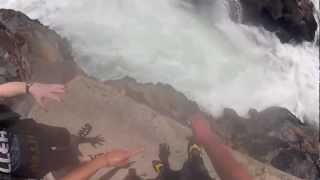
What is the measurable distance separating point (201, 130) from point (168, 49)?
0.81 meters

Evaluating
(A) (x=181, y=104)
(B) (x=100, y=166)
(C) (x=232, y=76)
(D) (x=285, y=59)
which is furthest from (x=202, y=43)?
(B) (x=100, y=166)

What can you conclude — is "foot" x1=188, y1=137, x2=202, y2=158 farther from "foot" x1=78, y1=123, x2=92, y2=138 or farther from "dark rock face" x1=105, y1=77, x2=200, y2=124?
"foot" x1=78, y1=123, x2=92, y2=138

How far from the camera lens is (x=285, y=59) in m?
6.48

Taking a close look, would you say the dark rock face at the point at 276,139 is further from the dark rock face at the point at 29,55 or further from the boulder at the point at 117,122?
the dark rock face at the point at 29,55

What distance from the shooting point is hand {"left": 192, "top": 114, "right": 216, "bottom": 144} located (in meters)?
4.76

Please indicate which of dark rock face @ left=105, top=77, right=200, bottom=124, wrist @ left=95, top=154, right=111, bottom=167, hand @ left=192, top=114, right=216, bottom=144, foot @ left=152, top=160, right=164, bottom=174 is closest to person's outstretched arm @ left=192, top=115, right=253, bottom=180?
hand @ left=192, top=114, right=216, bottom=144

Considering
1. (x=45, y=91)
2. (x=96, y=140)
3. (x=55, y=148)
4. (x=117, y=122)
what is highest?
(x=45, y=91)

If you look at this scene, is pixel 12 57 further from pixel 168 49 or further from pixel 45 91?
pixel 168 49

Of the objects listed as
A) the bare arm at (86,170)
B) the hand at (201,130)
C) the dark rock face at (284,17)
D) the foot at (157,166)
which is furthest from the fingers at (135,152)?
the dark rock face at (284,17)

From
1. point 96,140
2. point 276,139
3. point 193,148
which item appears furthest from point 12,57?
point 276,139

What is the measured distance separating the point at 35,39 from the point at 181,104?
1.25 metres

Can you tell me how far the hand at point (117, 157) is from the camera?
14.5 feet

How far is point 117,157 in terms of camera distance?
14.6 ft

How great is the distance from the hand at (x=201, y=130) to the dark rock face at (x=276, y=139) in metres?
0.17
